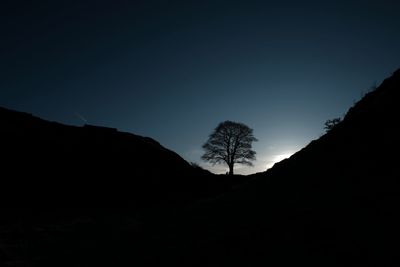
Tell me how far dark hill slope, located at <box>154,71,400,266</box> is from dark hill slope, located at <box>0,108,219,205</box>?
759cm

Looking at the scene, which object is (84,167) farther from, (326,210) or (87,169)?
(326,210)

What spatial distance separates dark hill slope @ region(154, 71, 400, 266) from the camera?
482cm

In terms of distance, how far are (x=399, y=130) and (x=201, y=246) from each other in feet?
20.6

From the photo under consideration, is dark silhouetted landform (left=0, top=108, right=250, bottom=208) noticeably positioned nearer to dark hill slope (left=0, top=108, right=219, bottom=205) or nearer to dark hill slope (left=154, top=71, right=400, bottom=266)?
dark hill slope (left=0, top=108, right=219, bottom=205)

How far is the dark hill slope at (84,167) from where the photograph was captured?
571 inches

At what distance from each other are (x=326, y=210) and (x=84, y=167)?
15.0 meters

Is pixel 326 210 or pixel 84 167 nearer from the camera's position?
pixel 326 210

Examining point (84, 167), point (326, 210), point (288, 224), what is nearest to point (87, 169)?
point (84, 167)

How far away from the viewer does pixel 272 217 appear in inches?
267

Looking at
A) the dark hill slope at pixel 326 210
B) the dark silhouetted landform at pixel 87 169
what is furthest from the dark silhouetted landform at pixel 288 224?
the dark silhouetted landform at pixel 87 169

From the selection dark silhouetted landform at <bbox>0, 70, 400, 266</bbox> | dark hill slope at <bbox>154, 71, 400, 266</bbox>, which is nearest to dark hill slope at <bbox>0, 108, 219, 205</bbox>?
dark silhouetted landform at <bbox>0, 70, 400, 266</bbox>

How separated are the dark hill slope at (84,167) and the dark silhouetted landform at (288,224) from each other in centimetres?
325

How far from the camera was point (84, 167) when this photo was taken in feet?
55.0

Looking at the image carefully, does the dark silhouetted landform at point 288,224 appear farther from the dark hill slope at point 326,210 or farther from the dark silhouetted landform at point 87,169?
the dark silhouetted landform at point 87,169
